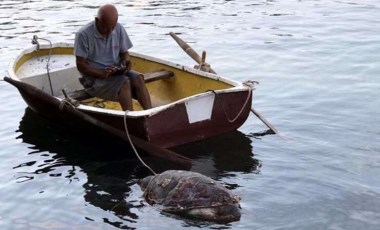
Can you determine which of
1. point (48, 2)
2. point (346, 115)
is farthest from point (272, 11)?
point (346, 115)

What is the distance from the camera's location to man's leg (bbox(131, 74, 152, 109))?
926cm

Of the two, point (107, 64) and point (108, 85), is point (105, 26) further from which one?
point (108, 85)

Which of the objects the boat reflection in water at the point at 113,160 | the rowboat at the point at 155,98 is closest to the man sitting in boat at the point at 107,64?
the rowboat at the point at 155,98

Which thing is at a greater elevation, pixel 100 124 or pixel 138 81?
pixel 138 81

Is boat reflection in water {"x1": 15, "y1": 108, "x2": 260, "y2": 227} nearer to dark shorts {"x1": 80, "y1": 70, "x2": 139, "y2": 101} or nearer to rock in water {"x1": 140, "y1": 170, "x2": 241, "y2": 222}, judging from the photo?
rock in water {"x1": 140, "y1": 170, "x2": 241, "y2": 222}

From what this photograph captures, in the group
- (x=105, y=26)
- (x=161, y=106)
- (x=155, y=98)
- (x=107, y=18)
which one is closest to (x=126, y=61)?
(x=105, y=26)

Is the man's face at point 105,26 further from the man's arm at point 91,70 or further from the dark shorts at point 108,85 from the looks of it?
the dark shorts at point 108,85

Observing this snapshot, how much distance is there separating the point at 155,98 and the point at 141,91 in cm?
123

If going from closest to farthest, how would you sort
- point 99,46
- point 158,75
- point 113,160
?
1. point 113,160
2. point 99,46
3. point 158,75

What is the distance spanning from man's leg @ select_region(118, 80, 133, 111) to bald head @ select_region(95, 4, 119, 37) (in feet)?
2.50

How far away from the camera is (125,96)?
920 cm

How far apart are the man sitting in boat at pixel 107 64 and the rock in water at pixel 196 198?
2.02 metres

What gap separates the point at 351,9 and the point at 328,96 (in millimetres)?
7331

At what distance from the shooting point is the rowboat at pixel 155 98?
8.56 metres
